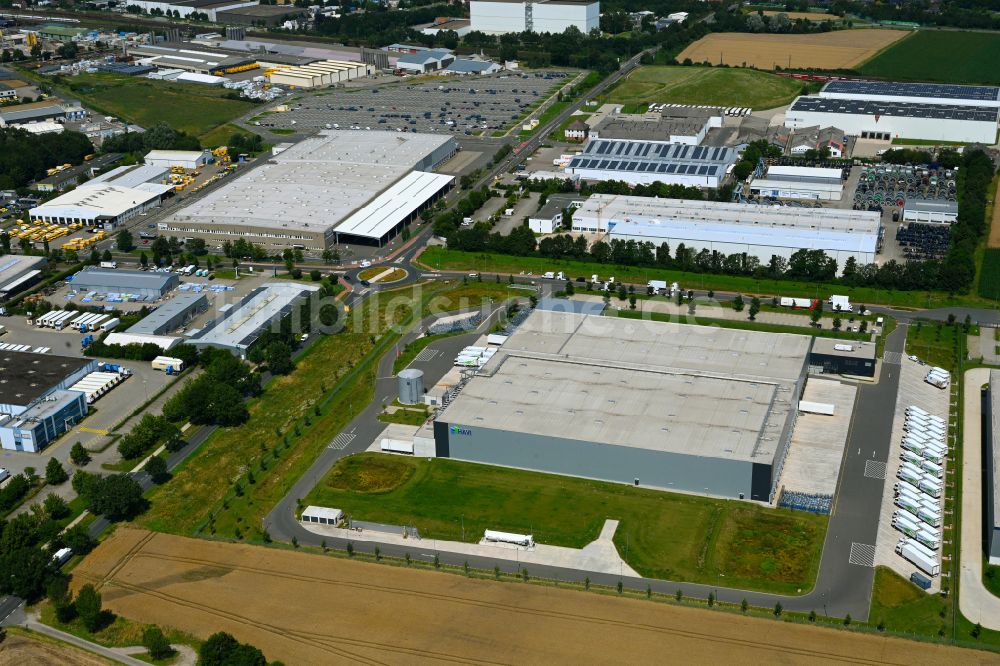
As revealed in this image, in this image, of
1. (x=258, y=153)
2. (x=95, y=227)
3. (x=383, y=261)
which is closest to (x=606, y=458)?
(x=383, y=261)

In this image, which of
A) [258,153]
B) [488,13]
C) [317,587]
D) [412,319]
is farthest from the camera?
A: [488,13]

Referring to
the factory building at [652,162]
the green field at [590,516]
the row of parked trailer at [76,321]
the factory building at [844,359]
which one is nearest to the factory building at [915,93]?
the factory building at [652,162]

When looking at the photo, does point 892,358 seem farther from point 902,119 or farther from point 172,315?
point 902,119

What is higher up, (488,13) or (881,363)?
(488,13)

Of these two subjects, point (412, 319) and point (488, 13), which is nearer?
point (412, 319)

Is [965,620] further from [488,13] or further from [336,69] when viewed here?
[488,13]

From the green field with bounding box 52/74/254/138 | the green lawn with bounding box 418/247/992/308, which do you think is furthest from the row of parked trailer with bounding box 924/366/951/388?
the green field with bounding box 52/74/254/138
